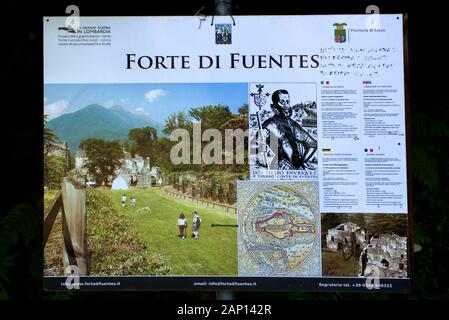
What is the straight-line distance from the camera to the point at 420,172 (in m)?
2.71

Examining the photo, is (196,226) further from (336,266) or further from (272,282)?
(336,266)

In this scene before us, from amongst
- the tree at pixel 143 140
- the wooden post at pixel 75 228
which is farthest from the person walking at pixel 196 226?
the wooden post at pixel 75 228

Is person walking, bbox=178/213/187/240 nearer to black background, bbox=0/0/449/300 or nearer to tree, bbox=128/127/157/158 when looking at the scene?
tree, bbox=128/127/157/158

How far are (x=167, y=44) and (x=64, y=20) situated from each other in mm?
511

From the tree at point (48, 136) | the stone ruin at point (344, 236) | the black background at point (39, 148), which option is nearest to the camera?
the stone ruin at point (344, 236)

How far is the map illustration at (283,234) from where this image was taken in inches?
83.4

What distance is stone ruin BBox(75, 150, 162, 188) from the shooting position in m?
2.18

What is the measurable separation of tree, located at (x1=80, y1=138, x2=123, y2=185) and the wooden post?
0.33ft

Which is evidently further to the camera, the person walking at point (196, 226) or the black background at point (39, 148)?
the black background at point (39, 148)

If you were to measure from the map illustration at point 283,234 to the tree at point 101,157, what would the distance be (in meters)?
0.69

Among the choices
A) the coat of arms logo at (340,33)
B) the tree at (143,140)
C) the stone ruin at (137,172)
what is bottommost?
the stone ruin at (137,172)

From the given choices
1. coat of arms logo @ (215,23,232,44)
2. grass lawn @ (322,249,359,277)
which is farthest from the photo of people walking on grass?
grass lawn @ (322,249,359,277)

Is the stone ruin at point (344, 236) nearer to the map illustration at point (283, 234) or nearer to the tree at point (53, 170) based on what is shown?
the map illustration at point (283, 234)

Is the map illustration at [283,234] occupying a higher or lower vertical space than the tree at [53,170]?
lower
